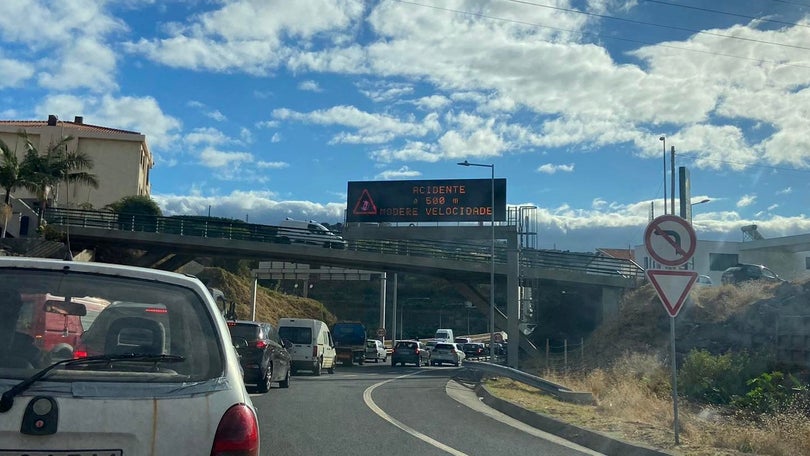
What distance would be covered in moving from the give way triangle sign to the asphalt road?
2349 millimetres

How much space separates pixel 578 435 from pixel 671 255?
301cm

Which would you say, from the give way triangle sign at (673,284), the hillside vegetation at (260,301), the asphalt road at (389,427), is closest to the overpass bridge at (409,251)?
the hillside vegetation at (260,301)

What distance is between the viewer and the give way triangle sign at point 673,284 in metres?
10.3

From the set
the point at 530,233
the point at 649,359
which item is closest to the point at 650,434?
the point at 649,359

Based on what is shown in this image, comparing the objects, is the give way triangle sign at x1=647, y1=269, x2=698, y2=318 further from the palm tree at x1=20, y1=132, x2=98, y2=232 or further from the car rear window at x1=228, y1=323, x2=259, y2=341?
the palm tree at x1=20, y1=132, x2=98, y2=232

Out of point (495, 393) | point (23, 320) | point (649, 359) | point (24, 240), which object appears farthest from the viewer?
point (24, 240)

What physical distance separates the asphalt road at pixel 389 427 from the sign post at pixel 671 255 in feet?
7.78

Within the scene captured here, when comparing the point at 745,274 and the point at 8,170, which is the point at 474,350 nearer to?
the point at 745,274

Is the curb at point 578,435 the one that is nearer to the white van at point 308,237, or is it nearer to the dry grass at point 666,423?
the dry grass at point 666,423

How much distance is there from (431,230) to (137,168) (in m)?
38.2

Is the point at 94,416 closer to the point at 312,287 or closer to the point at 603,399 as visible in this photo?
the point at 603,399

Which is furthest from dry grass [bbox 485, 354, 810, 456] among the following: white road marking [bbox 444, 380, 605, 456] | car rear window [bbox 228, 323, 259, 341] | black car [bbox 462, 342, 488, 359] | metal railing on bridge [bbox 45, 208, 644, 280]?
black car [bbox 462, 342, 488, 359]

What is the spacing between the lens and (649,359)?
27422 mm

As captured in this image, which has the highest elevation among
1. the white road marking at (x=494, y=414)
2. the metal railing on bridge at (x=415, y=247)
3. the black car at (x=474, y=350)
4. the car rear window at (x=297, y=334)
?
the metal railing on bridge at (x=415, y=247)
